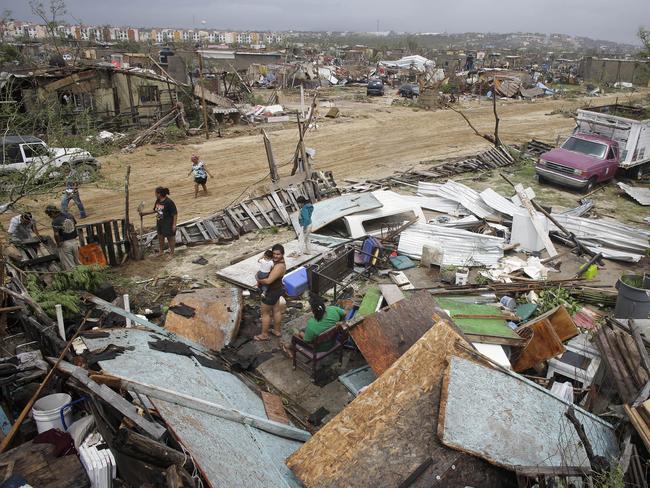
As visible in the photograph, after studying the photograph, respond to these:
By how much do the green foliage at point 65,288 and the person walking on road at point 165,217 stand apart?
212cm

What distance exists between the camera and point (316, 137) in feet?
77.6

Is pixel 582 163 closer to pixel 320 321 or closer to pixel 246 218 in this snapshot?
pixel 246 218

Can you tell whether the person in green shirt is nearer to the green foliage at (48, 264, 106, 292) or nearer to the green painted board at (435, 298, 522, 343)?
the green painted board at (435, 298, 522, 343)

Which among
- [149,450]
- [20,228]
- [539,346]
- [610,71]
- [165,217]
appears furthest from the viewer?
[610,71]

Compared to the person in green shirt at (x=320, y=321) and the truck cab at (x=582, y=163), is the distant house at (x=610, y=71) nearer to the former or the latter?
the truck cab at (x=582, y=163)

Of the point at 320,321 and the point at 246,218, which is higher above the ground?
the point at 320,321

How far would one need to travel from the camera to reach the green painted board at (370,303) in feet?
23.5

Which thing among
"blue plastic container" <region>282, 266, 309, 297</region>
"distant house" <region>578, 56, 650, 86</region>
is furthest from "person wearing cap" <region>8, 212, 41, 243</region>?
"distant house" <region>578, 56, 650, 86</region>

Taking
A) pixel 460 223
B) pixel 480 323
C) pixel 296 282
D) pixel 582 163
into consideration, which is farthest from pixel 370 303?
pixel 582 163

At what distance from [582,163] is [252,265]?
1205 centimetres

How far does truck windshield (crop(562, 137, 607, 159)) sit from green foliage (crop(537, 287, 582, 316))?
378 inches

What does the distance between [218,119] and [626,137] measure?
18.7 meters

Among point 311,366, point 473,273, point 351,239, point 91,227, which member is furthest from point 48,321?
point 473,273

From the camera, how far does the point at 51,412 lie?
474cm
